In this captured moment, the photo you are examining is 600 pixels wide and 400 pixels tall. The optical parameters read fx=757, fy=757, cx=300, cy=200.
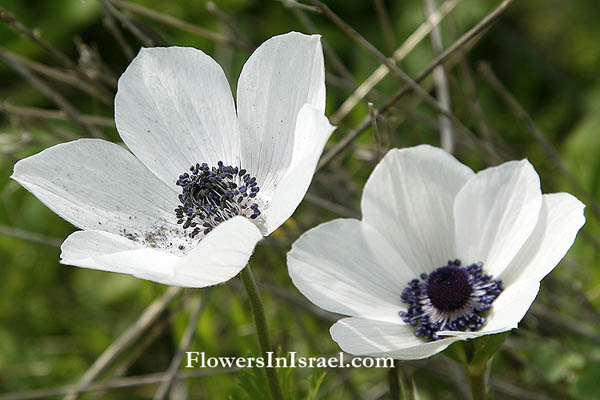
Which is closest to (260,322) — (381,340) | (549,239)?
(381,340)

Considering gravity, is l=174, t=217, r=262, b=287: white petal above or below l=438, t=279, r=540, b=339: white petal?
above

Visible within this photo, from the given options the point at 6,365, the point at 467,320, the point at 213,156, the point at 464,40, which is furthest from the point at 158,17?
the point at 6,365

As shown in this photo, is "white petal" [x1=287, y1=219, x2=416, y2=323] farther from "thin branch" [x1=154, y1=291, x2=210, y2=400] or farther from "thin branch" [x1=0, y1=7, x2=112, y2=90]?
"thin branch" [x1=0, y1=7, x2=112, y2=90]

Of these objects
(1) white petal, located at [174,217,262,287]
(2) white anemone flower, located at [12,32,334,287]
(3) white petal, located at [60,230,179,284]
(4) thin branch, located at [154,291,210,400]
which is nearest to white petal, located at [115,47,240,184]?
(2) white anemone flower, located at [12,32,334,287]

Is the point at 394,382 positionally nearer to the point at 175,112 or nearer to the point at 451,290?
the point at 451,290

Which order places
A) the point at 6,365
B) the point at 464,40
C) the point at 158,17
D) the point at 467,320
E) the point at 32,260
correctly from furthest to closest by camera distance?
the point at 32,260 → the point at 6,365 → the point at 158,17 → the point at 464,40 → the point at 467,320

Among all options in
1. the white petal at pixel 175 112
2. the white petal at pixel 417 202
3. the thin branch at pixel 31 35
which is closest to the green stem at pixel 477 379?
the white petal at pixel 417 202

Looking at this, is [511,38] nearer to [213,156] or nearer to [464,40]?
[464,40]
